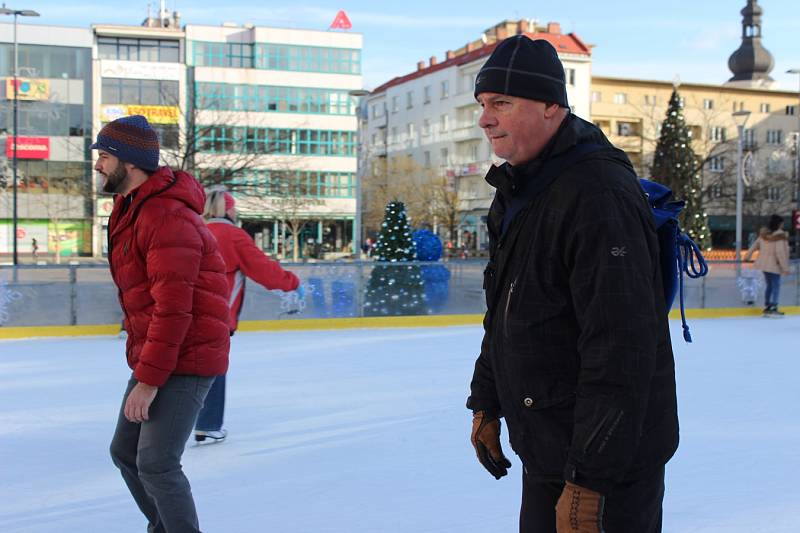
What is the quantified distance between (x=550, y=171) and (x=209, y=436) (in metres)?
3.60

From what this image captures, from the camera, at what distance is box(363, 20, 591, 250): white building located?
5272 centimetres

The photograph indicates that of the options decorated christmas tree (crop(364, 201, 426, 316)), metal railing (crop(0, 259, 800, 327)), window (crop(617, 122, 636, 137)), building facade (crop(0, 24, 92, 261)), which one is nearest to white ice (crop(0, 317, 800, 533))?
metal railing (crop(0, 259, 800, 327))

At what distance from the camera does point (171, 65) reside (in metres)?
47.4

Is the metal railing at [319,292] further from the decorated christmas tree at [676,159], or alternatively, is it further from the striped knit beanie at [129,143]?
the decorated christmas tree at [676,159]

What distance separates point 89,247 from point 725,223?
128 feet

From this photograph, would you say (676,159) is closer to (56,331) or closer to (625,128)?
(625,128)

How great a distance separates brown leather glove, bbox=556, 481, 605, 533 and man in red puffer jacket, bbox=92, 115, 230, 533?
4.53 ft

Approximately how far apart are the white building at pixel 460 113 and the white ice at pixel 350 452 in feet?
133

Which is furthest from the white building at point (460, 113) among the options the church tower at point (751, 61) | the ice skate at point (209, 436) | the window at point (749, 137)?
the ice skate at point (209, 436)

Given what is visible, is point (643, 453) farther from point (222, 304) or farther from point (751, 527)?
point (751, 527)

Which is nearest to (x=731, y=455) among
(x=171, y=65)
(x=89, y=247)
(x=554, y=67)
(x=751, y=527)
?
(x=751, y=527)

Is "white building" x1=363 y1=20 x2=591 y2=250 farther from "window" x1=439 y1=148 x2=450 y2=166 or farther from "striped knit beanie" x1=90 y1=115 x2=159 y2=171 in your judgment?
"striped knit beanie" x1=90 y1=115 x2=159 y2=171

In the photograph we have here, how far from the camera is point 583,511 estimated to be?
5.31ft

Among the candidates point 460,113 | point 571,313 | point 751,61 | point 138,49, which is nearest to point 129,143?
point 571,313
